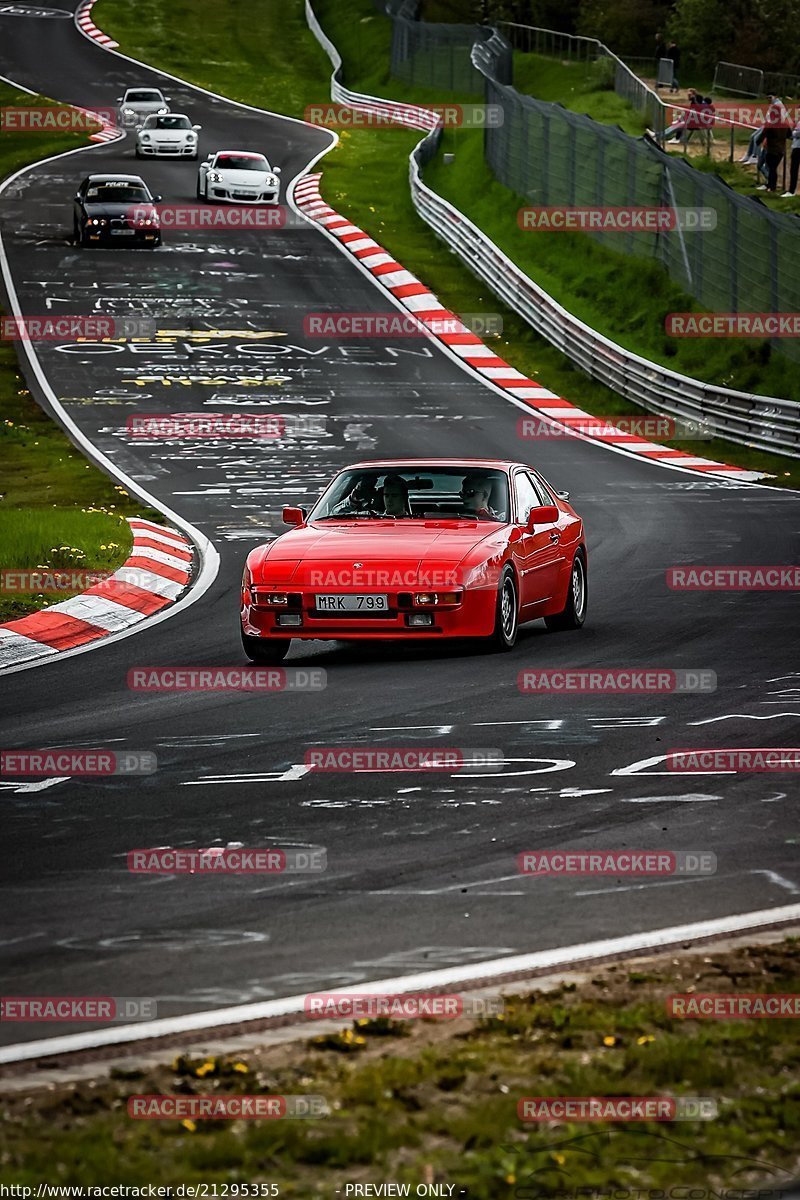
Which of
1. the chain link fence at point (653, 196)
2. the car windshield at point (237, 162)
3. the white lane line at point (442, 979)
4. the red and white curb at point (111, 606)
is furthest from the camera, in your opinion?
the car windshield at point (237, 162)

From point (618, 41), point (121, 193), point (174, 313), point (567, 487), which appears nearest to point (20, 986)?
point (567, 487)

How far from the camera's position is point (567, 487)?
22.8 meters

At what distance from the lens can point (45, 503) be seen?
2109 centimetres

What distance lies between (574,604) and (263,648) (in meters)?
2.87

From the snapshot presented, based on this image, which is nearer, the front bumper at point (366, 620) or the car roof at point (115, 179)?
the front bumper at point (366, 620)

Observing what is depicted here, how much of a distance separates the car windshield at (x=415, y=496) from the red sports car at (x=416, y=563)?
0.03 feet

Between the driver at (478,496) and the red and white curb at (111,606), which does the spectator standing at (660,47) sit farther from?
the driver at (478,496)

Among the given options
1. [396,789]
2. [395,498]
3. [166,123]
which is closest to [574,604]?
[395,498]

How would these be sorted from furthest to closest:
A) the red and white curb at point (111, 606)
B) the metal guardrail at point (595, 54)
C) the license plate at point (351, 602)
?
the metal guardrail at point (595, 54)
the red and white curb at point (111, 606)
the license plate at point (351, 602)

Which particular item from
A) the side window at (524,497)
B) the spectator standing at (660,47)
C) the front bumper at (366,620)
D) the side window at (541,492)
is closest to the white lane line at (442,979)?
the front bumper at (366,620)

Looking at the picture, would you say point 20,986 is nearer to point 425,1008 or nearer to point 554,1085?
point 425,1008

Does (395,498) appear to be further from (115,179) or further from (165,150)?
(165,150)

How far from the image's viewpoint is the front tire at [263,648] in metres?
12.9

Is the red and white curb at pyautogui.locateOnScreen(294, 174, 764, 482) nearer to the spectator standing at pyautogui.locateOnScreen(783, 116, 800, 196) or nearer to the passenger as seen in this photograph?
the spectator standing at pyautogui.locateOnScreen(783, 116, 800, 196)
